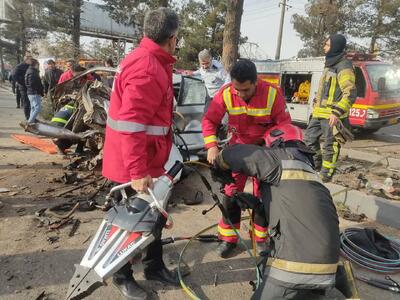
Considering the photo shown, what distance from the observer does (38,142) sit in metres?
7.02

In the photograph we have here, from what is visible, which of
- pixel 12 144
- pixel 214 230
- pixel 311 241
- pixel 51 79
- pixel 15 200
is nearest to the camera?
pixel 311 241

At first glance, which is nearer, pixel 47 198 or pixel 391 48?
pixel 47 198

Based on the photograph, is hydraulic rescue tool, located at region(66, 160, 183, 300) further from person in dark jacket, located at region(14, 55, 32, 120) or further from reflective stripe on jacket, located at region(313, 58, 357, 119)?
→ person in dark jacket, located at region(14, 55, 32, 120)

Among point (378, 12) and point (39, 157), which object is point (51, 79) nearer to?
point (39, 157)

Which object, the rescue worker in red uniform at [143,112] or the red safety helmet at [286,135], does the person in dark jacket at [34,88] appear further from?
the red safety helmet at [286,135]

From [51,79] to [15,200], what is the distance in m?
6.87

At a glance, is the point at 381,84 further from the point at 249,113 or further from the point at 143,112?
the point at 143,112

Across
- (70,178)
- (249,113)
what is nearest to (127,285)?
(249,113)

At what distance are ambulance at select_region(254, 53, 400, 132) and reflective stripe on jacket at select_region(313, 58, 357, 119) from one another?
5085 millimetres

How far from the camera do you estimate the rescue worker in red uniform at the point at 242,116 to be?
272 cm

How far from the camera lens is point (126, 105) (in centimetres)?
207

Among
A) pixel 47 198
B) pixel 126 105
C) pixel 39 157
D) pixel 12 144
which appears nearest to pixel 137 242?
pixel 126 105

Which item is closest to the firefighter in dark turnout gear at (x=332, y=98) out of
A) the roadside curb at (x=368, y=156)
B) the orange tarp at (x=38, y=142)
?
the roadside curb at (x=368, y=156)

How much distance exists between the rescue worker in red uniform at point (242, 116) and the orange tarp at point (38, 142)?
4362 mm
